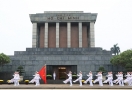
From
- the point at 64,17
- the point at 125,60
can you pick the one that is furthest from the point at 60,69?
the point at 64,17

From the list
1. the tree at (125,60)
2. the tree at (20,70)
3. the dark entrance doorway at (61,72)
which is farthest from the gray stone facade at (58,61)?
the tree at (125,60)

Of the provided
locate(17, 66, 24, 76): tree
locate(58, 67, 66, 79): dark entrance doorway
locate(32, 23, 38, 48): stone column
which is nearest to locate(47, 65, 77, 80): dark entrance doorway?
locate(58, 67, 66, 79): dark entrance doorway

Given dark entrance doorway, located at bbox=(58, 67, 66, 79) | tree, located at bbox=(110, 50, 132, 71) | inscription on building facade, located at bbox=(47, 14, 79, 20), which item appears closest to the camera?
tree, located at bbox=(110, 50, 132, 71)

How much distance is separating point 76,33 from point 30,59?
532 inches

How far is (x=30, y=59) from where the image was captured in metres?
33.8

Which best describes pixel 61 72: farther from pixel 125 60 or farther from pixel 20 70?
pixel 125 60

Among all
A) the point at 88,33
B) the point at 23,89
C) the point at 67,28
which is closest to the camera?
the point at 23,89

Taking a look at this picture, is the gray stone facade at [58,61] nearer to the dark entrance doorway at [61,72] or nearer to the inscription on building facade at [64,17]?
the dark entrance doorway at [61,72]

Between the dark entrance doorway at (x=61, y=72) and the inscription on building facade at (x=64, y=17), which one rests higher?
the inscription on building facade at (x=64, y=17)

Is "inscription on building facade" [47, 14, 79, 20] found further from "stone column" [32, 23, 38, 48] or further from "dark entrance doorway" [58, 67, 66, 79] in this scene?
"dark entrance doorway" [58, 67, 66, 79]

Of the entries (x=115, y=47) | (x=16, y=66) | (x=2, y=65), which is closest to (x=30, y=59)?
(x=16, y=66)

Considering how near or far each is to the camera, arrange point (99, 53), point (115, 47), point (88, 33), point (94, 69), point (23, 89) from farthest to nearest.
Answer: point (115, 47) → point (88, 33) → point (99, 53) → point (94, 69) → point (23, 89)

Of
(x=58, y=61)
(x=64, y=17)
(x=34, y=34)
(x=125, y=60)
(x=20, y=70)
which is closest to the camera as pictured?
(x=125, y=60)

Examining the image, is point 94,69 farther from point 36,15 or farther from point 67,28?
point 36,15
